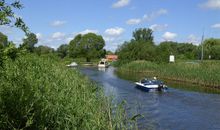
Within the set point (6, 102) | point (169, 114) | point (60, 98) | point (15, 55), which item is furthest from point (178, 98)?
point (15, 55)

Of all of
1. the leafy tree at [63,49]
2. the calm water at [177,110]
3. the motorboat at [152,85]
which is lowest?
the calm water at [177,110]

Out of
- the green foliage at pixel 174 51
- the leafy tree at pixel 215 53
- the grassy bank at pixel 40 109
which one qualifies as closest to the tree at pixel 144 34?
the green foliage at pixel 174 51

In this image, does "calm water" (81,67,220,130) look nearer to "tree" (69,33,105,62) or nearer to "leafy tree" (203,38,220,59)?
"leafy tree" (203,38,220,59)

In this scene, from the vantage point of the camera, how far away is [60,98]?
34.6 feet

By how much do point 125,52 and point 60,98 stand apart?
82951 millimetres

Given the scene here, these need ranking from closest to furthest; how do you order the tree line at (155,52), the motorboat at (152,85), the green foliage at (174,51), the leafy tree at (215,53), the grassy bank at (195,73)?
the motorboat at (152,85) < the grassy bank at (195,73) < the green foliage at (174,51) < the tree line at (155,52) < the leafy tree at (215,53)

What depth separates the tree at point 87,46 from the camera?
12350 centimetres

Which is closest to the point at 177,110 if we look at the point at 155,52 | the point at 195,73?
the point at 195,73

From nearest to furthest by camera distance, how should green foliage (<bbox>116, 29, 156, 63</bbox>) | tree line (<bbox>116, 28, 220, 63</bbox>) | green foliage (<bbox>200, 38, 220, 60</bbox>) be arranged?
tree line (<bbox>116, 28, 220, 63</bbox>) < green foliage (<bbox>116, 29, 156, 63</bbox>) < green foliage (<bbox>200, 38, 220, 60</bbox>)

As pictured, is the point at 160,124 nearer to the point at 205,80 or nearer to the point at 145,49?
the point at 205,80

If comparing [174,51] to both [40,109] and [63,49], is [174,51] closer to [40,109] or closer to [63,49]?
[63,49]

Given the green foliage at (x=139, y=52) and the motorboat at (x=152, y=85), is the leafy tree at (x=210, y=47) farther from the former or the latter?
the motorboat at (x=152, y=85)

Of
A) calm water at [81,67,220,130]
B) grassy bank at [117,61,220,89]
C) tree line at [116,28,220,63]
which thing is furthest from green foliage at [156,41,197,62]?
calm water at [81,67,220,130]

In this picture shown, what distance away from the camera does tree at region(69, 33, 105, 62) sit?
123500 millimetres
